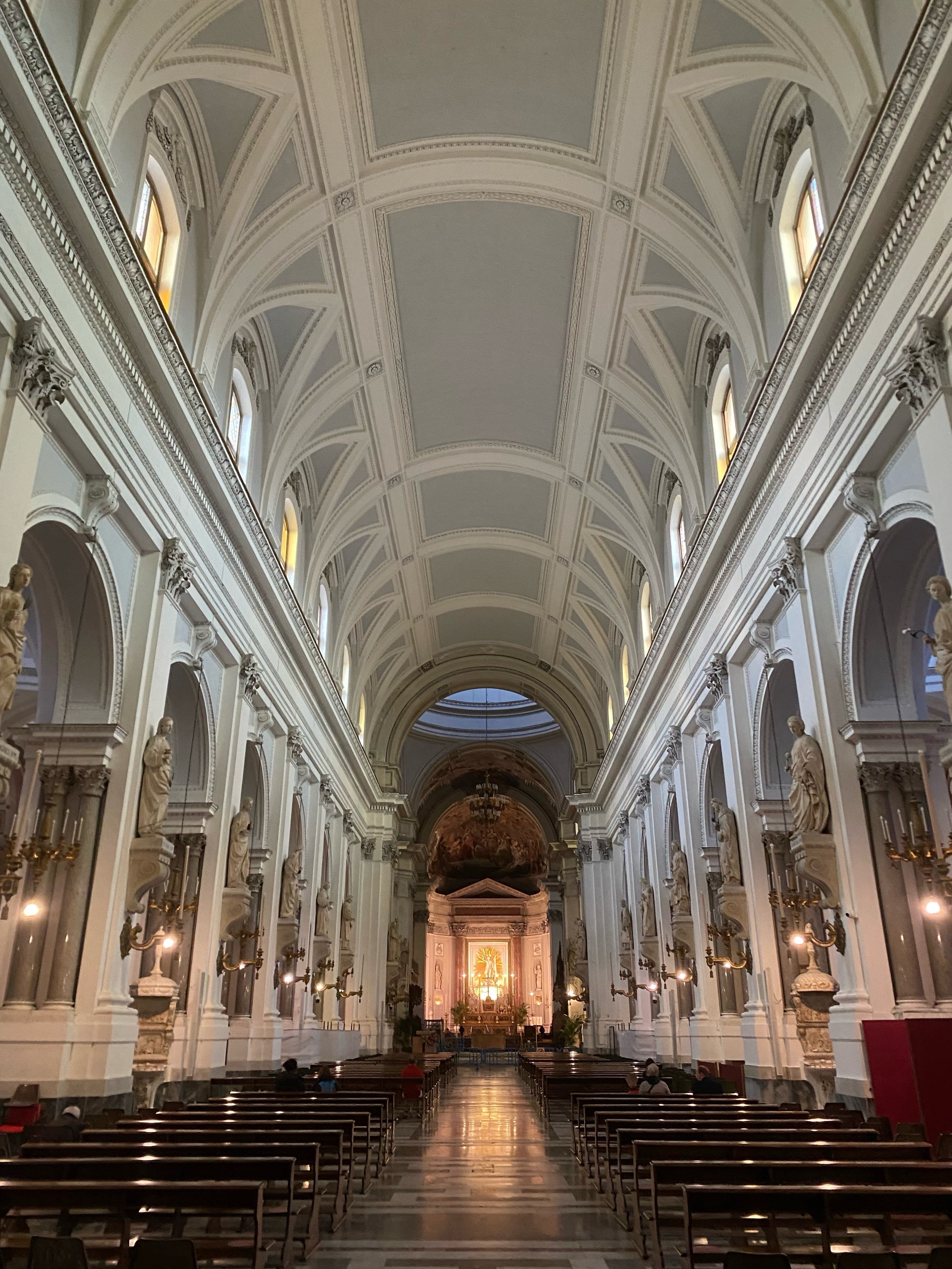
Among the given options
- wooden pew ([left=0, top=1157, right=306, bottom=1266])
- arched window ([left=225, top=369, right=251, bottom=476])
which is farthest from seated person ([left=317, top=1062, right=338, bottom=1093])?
arched window ([left=225, top=369, right=251, bottom=476])

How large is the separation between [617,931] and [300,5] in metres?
24.5

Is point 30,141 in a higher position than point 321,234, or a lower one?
lower

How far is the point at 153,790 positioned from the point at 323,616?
12757 millimetres

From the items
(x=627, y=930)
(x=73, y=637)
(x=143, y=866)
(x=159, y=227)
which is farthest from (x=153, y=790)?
(x=627, y=930)

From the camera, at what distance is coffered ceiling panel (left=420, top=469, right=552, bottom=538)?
23.2 metres

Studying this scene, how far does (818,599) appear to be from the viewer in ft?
38.6

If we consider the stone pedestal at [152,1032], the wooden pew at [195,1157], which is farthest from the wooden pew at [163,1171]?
the stone pedestal at [152,1032]

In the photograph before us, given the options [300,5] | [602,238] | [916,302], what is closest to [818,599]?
[916,302]

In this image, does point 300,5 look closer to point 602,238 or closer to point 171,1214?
point 602,238

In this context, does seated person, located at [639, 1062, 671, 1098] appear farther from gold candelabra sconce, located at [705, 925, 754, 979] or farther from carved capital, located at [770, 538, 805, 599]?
carved capital, located at [770, 538, 805, 599]

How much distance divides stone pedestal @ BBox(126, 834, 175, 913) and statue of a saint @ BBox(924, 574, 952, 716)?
418 cm

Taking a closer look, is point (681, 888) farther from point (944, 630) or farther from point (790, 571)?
point (944, 630)

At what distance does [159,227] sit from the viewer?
12.4 m

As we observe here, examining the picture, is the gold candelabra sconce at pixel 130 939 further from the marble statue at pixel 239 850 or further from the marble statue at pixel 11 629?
the marble statue at pixel 11 629
